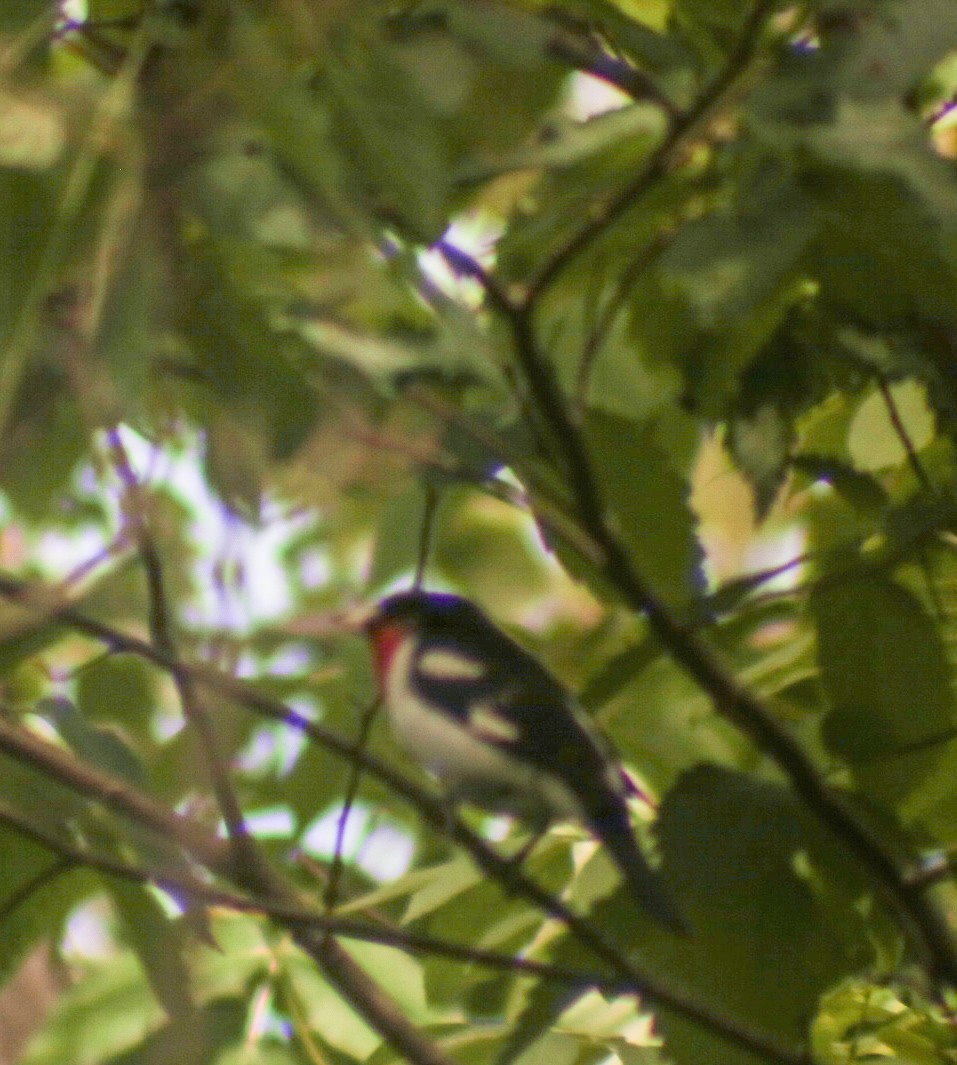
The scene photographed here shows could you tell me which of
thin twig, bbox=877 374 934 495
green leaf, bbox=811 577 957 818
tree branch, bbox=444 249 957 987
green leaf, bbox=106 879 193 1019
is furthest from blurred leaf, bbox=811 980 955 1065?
green leaf, bbox=106 879 193 1019

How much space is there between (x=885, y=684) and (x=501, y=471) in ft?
1.02

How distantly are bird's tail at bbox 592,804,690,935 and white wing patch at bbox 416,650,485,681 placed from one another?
60 centimetres

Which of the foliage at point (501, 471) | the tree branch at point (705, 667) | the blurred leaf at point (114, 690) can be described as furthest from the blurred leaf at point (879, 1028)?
the blurred leaf at point (114, 690)

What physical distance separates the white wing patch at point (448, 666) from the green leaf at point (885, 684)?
3.31ft

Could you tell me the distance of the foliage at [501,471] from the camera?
0.60 meters

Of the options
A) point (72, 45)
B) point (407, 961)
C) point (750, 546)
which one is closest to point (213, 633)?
point (72, 45)

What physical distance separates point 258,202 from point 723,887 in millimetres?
554

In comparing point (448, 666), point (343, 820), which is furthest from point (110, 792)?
point (448, 666)

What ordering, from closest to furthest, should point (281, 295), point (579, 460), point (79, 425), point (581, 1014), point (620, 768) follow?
point (281, 295) → point (79, 425) → point (579, 460) → point (581, 1014) → point (620, 768)

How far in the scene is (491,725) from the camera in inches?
74.5

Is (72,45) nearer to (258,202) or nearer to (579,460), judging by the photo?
(258,202)

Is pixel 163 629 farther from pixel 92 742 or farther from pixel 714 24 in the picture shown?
pixel 714 24

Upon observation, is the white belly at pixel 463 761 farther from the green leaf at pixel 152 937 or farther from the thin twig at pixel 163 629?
the green leaf at pixel 152 937

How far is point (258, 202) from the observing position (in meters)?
0.61
